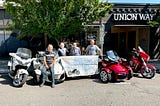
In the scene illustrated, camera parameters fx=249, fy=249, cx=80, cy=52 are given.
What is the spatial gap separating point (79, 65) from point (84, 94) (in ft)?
8.97

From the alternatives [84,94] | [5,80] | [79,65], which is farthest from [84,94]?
[5,80]

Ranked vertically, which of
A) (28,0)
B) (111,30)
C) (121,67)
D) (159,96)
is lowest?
(159,96)

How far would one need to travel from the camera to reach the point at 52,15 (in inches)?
448

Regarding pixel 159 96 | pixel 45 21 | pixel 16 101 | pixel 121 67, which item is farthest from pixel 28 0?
pixel 159 96

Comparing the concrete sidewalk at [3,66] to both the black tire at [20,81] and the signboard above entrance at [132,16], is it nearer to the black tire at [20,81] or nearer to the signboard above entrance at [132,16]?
the black tire at [20,81]

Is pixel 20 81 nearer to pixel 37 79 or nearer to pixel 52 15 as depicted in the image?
pixel 37 79

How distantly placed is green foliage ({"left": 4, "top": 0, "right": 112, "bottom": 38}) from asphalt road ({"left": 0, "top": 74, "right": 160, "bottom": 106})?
2.96 m

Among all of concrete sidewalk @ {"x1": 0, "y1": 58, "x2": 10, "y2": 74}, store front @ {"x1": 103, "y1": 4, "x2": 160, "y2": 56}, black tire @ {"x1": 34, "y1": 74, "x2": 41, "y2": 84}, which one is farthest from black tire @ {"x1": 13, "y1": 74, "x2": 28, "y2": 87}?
store front @ {"x1": 103, "y1": 4, "x2": 160, "y2": 56}

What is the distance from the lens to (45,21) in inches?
442

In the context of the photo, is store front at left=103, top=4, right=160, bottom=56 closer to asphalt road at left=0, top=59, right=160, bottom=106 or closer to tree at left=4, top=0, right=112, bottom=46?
tree at left=4, top=0, right=112, bottom=46

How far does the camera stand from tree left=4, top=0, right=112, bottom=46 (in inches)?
444

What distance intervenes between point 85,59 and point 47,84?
2.05 m

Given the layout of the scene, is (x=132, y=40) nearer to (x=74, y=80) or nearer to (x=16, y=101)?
(x=74, y=80)

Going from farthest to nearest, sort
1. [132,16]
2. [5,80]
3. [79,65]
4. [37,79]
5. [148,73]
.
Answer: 1. [132,16]
2. [148,73]
3. [79,65]
4. [5,80]
5. [37,79]
